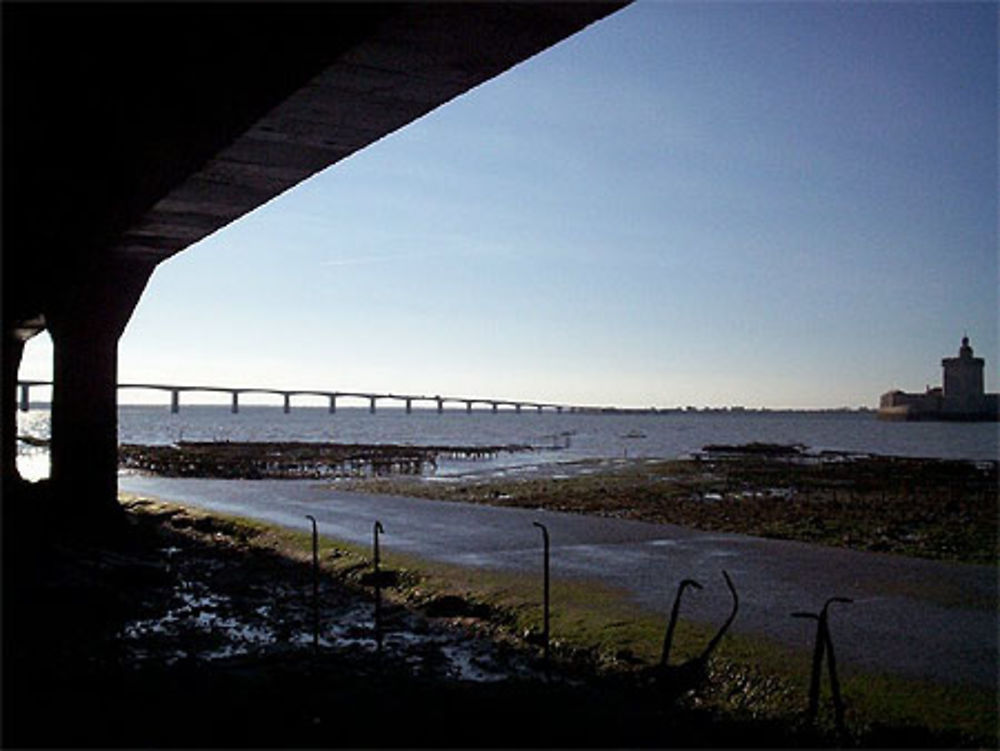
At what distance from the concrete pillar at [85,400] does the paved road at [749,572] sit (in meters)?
4.39

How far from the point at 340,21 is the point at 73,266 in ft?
40.3

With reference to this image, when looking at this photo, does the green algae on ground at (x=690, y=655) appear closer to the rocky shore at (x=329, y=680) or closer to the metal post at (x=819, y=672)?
the rocky shore at (x=329, y=680)

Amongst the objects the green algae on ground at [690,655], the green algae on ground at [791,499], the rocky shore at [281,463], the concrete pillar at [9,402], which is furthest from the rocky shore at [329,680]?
the rocky shore at [281,463]

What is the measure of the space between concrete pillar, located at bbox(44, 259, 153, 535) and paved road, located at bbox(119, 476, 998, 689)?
4.39m

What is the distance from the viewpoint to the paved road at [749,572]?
1074 centimetres

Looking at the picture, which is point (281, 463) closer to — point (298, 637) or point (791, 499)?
point (791, 499)

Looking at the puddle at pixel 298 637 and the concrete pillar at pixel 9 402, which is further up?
the concrete pillar at pixel 9 402

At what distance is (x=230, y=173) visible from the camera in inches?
395

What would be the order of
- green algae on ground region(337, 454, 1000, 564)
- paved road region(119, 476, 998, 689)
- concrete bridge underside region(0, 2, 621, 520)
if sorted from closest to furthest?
concrete bridge underside region(0, 2, 621, 520), paved road region(119, 476, 998, 689), green algae on ground region(337, 454, 1000, 564)

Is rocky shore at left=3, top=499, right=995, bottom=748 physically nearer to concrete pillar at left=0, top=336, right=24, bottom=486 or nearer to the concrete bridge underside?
the concrete bridge underside

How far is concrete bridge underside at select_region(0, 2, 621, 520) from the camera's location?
655 centimetres

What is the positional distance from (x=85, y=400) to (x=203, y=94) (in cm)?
1165

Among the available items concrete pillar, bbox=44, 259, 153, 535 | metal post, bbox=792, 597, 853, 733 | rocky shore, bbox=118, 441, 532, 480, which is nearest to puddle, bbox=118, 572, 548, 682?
metal post, bbox=792, 597, 853, 733

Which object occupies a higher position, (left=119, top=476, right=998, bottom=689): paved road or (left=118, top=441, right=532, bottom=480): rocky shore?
(left=119, top=476, right=998, bottom=689): paved road
